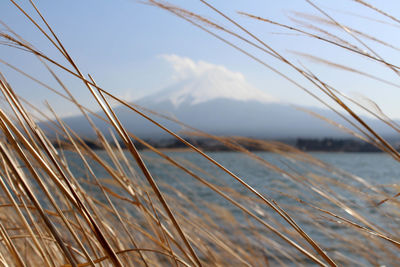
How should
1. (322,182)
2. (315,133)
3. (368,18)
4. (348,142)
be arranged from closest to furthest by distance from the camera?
(368,18)
(322,182)
(348,142)
(315,133)

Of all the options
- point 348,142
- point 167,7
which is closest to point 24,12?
point 167,7

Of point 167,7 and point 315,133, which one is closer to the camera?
point 167,7

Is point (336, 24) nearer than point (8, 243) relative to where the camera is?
No

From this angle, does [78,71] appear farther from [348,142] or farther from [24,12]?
[348,142]

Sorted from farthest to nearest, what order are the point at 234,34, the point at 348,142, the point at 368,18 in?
the point at 348,142 < the point at 368,18 < the point at 234,34

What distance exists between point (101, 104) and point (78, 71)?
6 cm

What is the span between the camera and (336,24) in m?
0.57

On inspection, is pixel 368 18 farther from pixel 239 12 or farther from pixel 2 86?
pixel 2 86

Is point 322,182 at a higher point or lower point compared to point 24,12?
lower

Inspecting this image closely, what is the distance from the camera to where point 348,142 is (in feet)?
71.9

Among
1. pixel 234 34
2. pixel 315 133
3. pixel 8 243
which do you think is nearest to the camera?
pixel 8 243

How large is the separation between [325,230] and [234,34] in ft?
2.21

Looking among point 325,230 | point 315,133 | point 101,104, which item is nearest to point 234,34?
point 101,104

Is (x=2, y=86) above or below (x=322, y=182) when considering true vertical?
above
